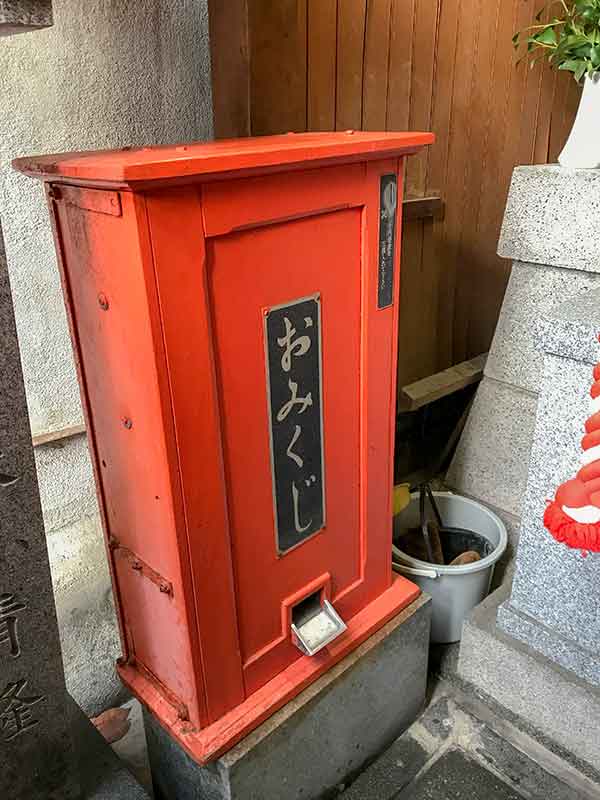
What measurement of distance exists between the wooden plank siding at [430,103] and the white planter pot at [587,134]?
513mm

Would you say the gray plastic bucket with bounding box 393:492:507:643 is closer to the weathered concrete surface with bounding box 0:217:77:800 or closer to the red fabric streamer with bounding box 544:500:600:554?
the red fabric streamer with bounding box 544:500:600:554

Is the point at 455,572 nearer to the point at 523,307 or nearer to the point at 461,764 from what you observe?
the point at 461,764

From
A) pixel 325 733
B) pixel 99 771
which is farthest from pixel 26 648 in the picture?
pixel 325 733

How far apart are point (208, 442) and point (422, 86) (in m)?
1.79

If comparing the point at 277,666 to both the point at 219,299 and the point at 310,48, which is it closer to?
the point at 219,299

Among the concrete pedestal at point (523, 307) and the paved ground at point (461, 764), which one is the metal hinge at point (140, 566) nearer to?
the paved ground at point (461, 764)

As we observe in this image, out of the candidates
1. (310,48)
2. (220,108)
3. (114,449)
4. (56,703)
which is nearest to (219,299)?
(114,449)

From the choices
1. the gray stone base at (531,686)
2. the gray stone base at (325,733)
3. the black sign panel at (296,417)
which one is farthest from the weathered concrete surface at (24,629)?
the gray stone base at (531,686)

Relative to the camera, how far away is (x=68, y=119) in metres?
1.69

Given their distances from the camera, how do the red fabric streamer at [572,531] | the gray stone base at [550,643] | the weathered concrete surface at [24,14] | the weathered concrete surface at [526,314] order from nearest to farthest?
the weathered concrete surface at [24,14], the red fabric streamer at [572,531], the gray stone base at [550,643], the weathered concrete surface at [526,314]

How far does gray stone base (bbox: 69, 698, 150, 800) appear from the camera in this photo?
5.57 ft

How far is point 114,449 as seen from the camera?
4.84 ft

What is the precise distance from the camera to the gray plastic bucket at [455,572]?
7.39 feet

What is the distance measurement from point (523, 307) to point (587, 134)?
0.62m
